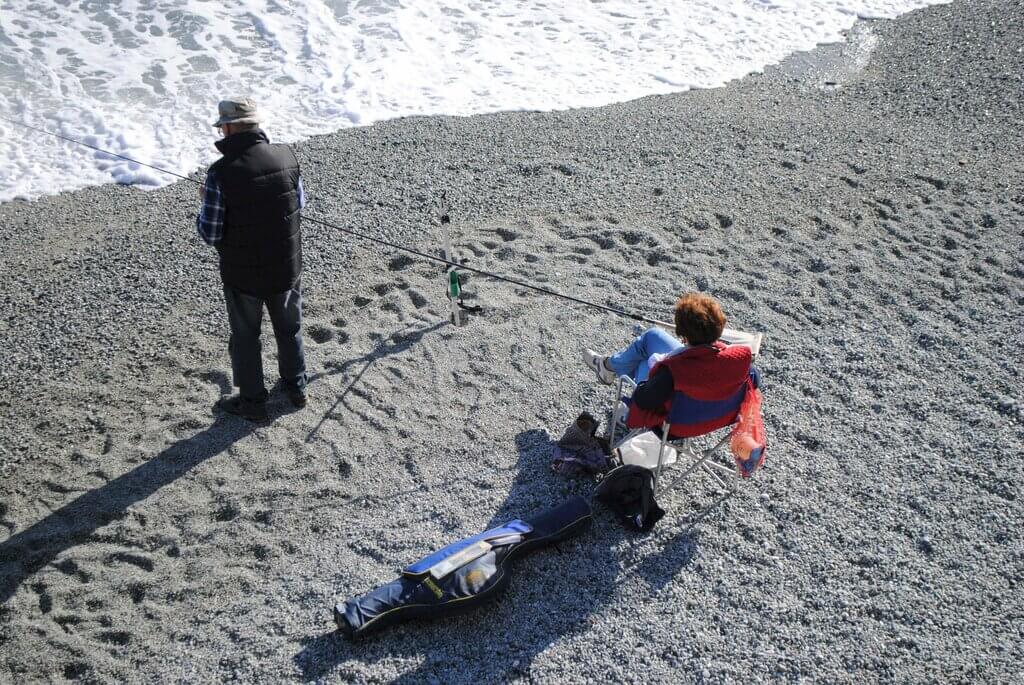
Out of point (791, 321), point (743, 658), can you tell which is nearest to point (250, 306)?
point (743, 658)

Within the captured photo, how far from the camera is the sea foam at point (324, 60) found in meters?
10.0

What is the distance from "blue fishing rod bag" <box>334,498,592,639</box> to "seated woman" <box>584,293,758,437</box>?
862 millimetres

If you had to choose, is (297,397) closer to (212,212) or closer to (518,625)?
(212,212)

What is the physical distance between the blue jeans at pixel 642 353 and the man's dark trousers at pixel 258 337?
2.04 meters

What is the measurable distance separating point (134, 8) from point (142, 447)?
34.2ft

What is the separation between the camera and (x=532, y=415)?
5.63 metres

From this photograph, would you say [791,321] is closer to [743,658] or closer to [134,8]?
[743,658]

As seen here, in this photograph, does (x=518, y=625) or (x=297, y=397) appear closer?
(x=518, y=625)

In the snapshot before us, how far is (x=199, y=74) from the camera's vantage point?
1159cm

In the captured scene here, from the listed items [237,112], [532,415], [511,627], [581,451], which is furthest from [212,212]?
[511,627]

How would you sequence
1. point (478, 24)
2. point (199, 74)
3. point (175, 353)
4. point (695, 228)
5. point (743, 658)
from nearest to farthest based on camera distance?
point (743, 658)
point (175, 353)
point (695, 228)
point (199, 74)
point (478, 24)

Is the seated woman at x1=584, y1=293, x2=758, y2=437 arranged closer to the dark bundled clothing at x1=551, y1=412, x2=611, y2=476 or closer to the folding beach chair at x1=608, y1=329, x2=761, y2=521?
the folding beach chair at x1=608, y1=329, x2=761, y2=521

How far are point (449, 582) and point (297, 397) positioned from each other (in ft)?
6.51

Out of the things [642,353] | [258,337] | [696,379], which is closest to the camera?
[696,379]
